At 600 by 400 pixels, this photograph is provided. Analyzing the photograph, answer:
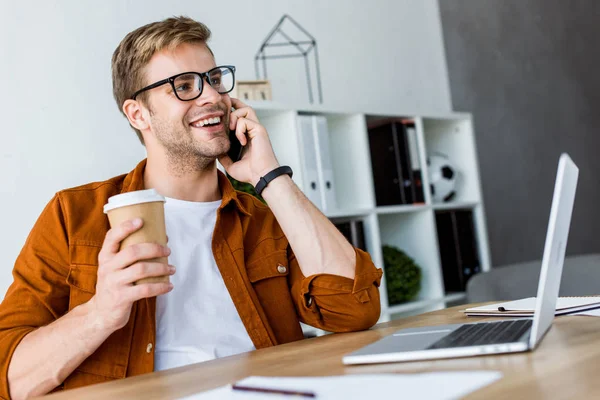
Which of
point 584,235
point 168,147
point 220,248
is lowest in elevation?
point 584,235

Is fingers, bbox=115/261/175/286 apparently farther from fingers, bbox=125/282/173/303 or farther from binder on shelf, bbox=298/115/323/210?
binder on shelf, bbox=298/115/323/210

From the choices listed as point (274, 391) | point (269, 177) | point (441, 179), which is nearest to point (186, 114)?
point (269, 177)

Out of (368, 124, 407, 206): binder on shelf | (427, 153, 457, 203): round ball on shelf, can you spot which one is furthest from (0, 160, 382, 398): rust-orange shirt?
(427, 153, 457, 203): round ball on shelf

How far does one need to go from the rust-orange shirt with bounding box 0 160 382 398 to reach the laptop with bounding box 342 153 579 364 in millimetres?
468

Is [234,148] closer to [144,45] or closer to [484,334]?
[144,45]

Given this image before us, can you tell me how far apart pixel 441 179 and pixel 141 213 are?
258 centimetres

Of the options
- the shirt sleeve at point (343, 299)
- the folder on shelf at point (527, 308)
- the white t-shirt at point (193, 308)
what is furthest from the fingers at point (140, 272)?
the folder on shelf at point (527, 308)

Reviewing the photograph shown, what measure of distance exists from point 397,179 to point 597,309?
6.60ft

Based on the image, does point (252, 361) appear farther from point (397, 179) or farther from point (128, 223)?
point (397, 179)

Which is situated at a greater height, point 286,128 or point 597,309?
point 286,128

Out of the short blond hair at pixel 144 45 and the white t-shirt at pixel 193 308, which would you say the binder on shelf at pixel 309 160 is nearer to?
the short blond hair at pixel 144 45

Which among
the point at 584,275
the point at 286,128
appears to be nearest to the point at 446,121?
the point at 286,128

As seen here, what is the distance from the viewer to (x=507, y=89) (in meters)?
4.55

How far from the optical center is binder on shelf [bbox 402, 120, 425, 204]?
3.28 meters
